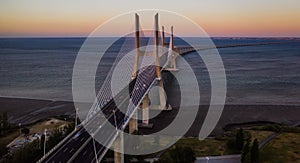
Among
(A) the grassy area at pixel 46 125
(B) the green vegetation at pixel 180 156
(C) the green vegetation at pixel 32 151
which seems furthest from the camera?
(A) the grassy area at pixel 46 125

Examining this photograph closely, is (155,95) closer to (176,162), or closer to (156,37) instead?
(156,37)

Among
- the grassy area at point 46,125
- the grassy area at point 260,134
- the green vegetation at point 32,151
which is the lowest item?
the grassy area at point 260,134

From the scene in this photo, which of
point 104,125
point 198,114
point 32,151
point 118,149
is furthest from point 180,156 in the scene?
point 198,114

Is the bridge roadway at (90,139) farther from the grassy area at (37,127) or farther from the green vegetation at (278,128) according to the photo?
the green vegetation at (278,128)

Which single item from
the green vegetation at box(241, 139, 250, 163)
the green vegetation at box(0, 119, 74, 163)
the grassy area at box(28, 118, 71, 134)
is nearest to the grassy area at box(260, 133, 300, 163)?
the green vegetation at box(241, 139, 250, 163)

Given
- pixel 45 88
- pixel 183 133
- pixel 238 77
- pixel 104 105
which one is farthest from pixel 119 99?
pixel 238 77

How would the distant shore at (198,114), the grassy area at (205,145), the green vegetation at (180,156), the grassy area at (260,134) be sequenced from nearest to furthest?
the green vegetation at (180,156) < the grassy area at (205,145) < the grassy area at (260,134) < the distant shore at (198,114)

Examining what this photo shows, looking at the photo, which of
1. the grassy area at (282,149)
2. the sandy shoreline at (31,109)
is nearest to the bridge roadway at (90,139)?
the grassy area at (282,149)
